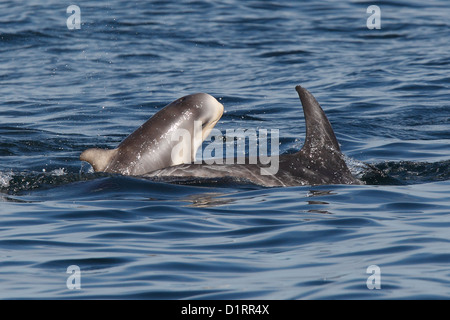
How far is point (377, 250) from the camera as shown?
7453mm

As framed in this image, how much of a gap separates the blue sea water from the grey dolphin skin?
0.19m

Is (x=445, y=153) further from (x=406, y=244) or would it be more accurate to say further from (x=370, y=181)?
(x=406, y=244)

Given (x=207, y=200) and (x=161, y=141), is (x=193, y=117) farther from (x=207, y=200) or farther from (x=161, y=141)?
(x=207, y=200)

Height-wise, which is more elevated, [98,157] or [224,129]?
[98,157]

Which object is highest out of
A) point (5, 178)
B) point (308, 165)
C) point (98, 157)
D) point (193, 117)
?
point (193, 117)

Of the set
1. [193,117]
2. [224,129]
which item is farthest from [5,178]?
[224,129]

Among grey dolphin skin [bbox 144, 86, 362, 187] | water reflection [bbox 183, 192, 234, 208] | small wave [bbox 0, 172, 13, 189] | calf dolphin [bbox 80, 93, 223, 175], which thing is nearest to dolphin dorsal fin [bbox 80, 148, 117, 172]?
calf dolphin [bbox 80, 93, 223, 175]

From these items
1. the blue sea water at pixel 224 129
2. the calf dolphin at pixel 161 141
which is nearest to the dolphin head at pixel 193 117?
the calf dolphin at pixel 161 141

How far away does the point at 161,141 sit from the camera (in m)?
10.1

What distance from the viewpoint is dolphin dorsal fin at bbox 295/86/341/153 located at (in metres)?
10.2

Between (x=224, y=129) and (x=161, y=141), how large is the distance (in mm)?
6075

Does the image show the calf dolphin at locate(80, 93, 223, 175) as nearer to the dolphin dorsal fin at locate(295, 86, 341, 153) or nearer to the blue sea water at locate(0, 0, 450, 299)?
the blue sea water at locate(0, 0, 450, 299)

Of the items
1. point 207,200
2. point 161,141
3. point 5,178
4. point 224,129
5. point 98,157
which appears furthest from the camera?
point 224,129
